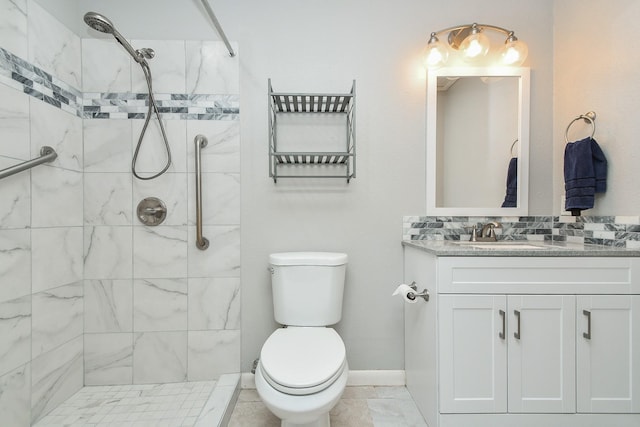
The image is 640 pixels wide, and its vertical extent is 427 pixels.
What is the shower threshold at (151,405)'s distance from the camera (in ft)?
4.27

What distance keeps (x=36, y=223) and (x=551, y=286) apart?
7.46 ft

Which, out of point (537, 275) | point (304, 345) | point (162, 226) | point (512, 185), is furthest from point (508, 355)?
point (162, 226)

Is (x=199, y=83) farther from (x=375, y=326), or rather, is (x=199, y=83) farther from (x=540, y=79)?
(x=540, y=79)

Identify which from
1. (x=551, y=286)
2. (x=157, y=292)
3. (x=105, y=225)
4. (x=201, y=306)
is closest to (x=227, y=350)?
(x=201, y=306)

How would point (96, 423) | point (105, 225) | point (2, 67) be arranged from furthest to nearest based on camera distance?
1. point (105, 225)
2. point (96, 423)
3. point (2, 67)

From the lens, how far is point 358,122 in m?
1.69

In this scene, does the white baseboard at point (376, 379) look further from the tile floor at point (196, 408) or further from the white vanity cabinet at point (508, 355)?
the white vanity cabinet at point (508, 355)

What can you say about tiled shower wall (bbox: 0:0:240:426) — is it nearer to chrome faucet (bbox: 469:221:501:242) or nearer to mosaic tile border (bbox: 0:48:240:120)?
mosaic tile border (bbox: 0:48:240:120)

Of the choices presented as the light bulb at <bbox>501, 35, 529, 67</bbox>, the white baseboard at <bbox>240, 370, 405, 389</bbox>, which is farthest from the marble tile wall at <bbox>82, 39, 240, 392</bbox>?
the light bulb at <bbox>501, 35, 529, 67</bbox>

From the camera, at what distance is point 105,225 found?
1.62 metres

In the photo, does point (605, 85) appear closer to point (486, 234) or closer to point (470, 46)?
point (470, 46)

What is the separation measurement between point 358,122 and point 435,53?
54 centimetres

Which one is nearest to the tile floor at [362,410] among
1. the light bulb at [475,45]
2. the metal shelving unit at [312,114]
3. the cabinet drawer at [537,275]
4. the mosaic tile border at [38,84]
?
the cabinet drawer at [537,275]

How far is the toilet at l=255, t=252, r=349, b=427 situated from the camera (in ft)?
3.42
